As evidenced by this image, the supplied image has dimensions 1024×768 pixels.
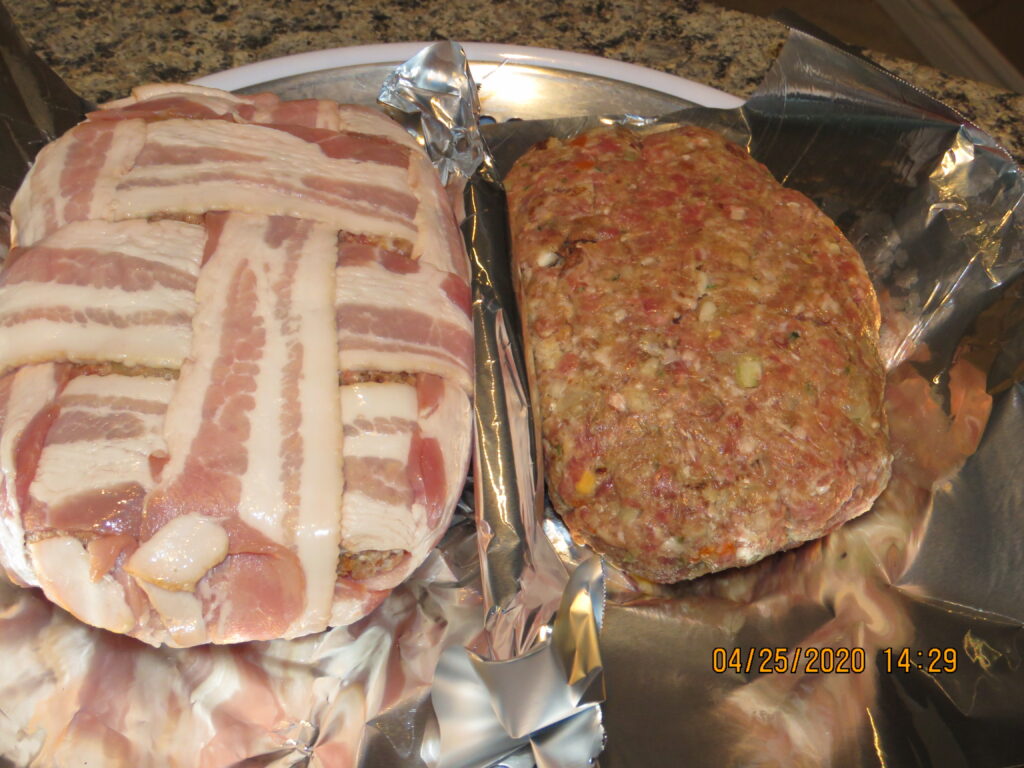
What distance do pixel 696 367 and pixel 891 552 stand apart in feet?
1.93

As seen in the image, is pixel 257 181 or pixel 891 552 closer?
pixel 257 181

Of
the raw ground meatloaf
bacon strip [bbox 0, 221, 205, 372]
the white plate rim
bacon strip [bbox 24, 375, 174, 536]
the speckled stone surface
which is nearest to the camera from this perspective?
bacon strip [bbox 24, 375, 174, 536]

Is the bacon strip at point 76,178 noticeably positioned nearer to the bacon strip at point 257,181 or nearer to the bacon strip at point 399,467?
the bacon strip at point 257,181

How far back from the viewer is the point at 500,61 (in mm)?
2191

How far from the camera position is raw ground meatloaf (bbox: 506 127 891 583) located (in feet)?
4.81

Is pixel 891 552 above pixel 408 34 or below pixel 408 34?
below

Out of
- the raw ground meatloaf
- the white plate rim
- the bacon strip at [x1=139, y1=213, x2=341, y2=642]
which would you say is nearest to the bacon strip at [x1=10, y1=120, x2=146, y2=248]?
the bacon strip at [x1=139, y1=213, x2=341, y2=642]

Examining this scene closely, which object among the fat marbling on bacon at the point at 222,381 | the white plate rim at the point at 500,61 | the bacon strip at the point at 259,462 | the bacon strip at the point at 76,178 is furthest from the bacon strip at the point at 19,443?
the white plate rim at the point at 500,61

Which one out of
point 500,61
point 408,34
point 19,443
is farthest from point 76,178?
point 408,34

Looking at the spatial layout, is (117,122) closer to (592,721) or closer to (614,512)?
(614,512)
